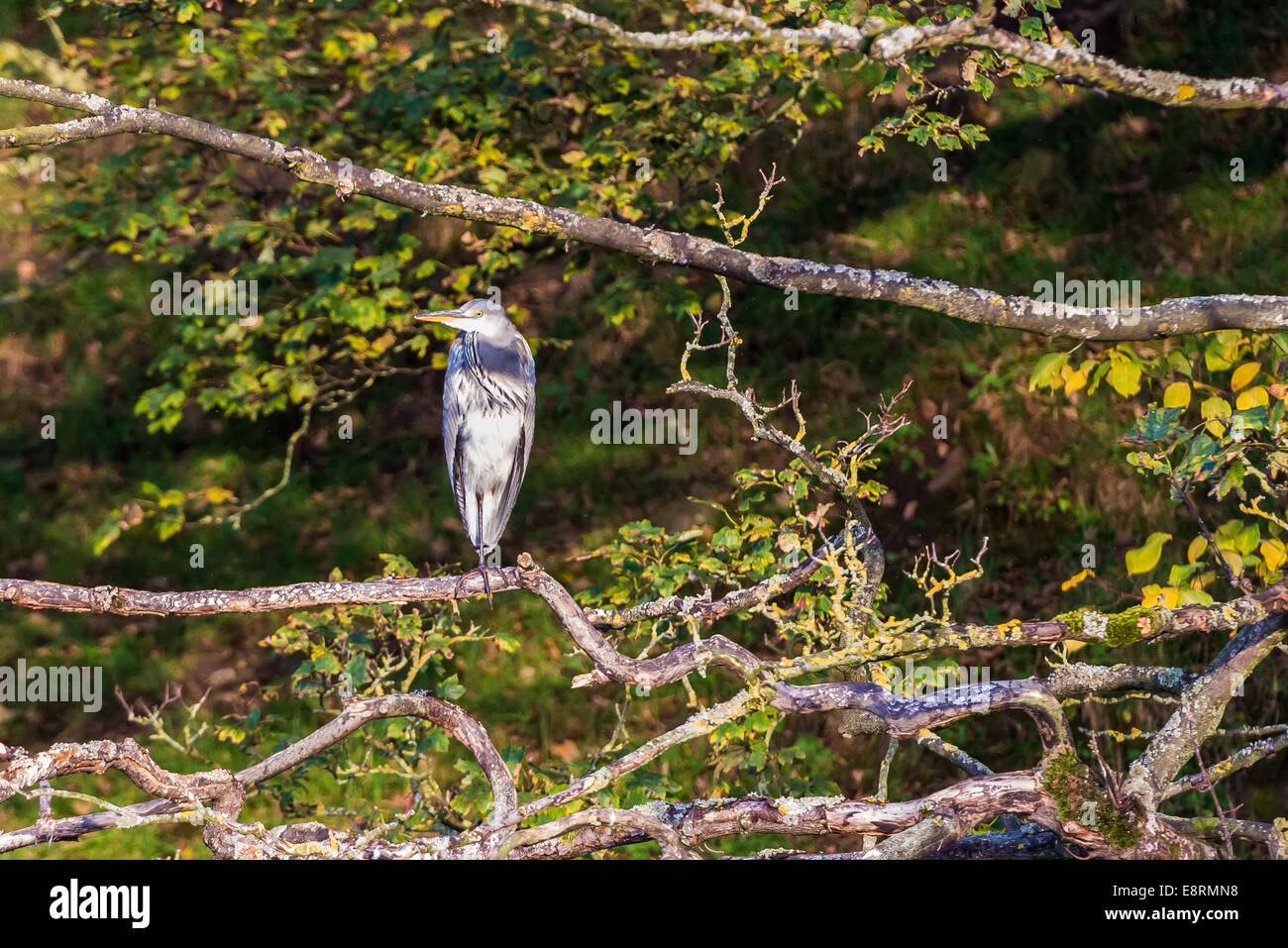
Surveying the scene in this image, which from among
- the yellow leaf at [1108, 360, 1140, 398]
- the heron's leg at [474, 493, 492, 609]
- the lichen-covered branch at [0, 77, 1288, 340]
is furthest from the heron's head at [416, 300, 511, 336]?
the yellow leaf at [1108, 360, 1140, 398]

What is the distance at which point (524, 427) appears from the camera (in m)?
4.30

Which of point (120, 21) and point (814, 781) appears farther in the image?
point (120, 21)

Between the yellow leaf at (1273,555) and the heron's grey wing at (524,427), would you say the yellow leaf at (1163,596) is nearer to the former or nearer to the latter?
the yellow leaf at (1273,555)

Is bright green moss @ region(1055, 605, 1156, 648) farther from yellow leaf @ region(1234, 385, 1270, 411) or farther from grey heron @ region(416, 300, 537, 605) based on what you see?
grey heron @ region(416, 300, 537, 605)

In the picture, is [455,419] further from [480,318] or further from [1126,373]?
[1126,373]

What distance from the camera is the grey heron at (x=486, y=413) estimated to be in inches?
165

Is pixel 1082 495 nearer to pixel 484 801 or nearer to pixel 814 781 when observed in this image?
pixel 814 781

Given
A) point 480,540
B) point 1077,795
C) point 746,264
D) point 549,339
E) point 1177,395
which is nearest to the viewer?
point 1077,795

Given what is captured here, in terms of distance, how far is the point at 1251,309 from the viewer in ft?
10.4

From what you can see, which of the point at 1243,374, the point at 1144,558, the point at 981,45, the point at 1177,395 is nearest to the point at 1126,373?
the point at 1177,395

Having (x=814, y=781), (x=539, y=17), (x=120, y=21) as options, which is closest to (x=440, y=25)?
(x=539, y=17)

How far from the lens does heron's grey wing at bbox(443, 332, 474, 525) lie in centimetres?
425

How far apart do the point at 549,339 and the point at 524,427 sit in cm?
168

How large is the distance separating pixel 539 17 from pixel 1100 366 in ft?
11.3
